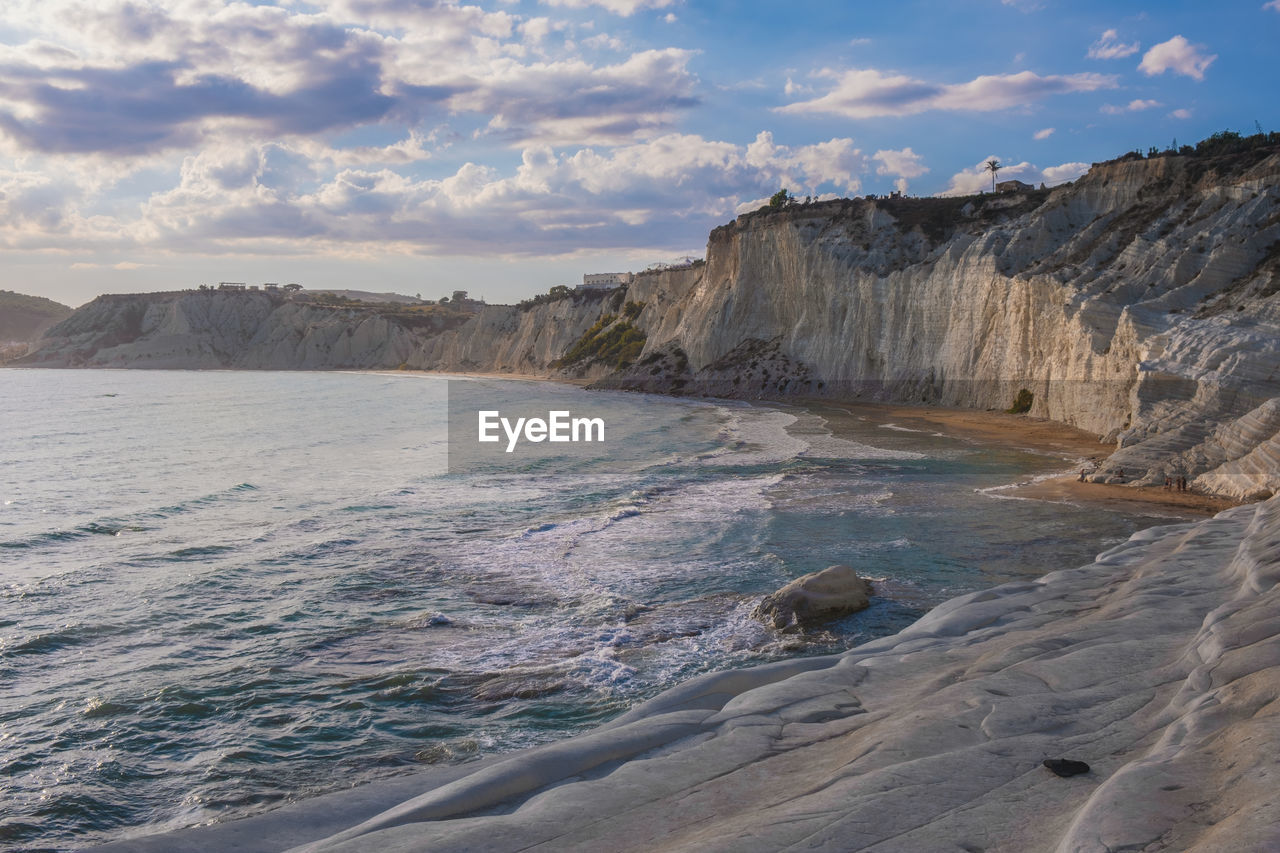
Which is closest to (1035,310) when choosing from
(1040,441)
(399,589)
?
(1040,441)

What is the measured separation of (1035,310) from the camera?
40250 mm

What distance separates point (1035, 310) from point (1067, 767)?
3868 centimetres

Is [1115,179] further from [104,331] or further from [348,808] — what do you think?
[104,331]

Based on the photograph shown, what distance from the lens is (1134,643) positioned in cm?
832

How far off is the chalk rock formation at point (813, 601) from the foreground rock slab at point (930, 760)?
315cm

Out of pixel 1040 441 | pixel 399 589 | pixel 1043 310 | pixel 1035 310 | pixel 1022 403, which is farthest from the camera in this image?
pixel 1022 403

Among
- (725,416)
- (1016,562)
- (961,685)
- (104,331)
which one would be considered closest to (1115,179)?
(725,416)

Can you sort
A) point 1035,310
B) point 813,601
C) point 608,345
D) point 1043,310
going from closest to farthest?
point 813,601
point 1043,310
point 1035,310
point 608,345

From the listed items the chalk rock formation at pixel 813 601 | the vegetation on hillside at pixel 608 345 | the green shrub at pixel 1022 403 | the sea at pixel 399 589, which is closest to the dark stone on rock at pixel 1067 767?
the sea at pixel 399 589

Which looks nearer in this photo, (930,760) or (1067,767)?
(1067,767)

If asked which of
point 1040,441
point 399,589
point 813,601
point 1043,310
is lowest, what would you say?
point 399,589

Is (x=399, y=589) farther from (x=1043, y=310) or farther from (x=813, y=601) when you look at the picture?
(x=1043, y=310)

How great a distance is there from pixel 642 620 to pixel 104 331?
18683cm

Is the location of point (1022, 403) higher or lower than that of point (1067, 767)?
higher
